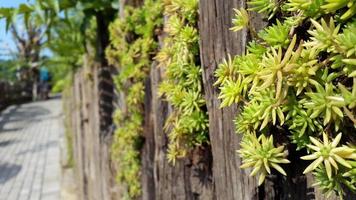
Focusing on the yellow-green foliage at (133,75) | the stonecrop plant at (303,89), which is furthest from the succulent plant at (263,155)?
the yellow-green foliage at (133,75)

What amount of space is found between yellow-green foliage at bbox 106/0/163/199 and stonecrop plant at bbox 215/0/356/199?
110cm

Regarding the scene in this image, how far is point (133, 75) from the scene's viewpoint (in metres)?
2.42

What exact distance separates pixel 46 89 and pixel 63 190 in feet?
76.4

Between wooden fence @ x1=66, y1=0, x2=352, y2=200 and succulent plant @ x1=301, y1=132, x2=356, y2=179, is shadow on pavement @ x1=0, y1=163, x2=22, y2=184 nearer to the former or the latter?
wooden fence @ x1=66, y1=0, x2=352, y2=200

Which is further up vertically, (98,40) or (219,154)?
(98,40)

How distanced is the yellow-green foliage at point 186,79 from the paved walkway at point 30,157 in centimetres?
590

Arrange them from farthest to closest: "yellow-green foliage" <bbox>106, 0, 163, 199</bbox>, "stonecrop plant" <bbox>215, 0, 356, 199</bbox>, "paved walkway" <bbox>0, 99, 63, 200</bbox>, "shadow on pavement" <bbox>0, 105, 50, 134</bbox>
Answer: "shadow on pavement" <bbox>0, 105, 50, 134</bbox> < "paved walkway" <bbox>0, 99, 63, 200</bbox> < "yellow-green foliage" <bbox>106, 0, 163, 199</bbox> < "stonecrop plant" <bbox>215, 0, 356, 199</bbox>

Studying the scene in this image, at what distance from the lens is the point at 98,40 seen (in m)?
3.67

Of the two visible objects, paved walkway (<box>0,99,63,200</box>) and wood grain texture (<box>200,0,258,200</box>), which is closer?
wood grain texture (<box>200,0,258,200</box>)

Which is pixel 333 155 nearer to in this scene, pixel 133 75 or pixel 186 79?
pixel 186 79

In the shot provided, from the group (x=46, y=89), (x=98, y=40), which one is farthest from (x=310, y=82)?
(x=46, y=89)

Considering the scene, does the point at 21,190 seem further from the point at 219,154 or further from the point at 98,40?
the point at 219,154

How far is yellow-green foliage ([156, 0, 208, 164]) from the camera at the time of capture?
149cm

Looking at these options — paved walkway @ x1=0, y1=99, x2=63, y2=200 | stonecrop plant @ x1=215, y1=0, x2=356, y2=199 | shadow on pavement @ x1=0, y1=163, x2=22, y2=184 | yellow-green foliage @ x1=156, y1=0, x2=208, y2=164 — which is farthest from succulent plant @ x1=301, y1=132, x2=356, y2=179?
shadow on pavement @ x1=0, y1=163, x2=22, y2=184
